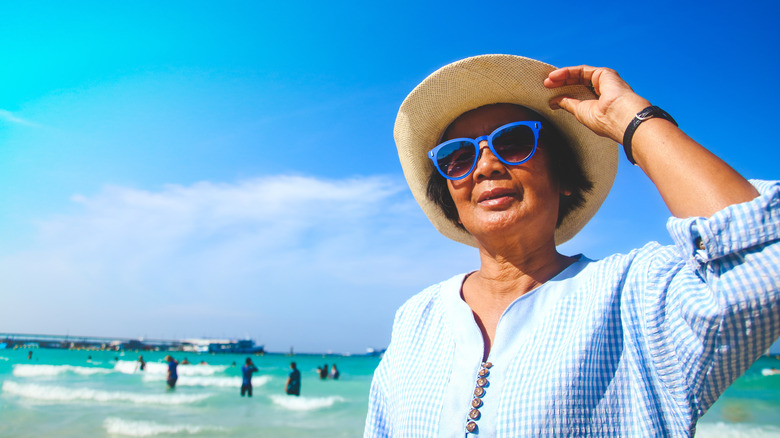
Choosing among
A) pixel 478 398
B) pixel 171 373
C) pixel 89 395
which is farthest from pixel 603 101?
pixel 171 373

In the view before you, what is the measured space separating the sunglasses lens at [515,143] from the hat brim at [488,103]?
9.0 inches

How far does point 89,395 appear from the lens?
57.7ft

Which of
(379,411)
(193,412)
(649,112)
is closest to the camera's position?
(649,112)

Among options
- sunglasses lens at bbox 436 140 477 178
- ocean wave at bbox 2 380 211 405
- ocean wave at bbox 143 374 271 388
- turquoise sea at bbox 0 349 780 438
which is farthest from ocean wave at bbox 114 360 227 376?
sunglasses lens at bbox 436 140 477 178

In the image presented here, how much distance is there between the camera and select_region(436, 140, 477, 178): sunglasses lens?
69.1 inches

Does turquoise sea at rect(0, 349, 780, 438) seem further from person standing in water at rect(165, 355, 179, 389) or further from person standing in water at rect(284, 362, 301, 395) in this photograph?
person standing in water at rect(165, 355, 179, 389)

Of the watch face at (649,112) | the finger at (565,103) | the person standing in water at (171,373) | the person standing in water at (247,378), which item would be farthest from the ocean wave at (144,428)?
the watch face at (649,112)

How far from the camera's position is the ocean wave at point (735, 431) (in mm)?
11281

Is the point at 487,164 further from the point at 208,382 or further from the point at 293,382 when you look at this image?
the point at 208,382

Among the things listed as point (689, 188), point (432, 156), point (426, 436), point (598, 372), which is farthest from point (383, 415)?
point (689, 188)

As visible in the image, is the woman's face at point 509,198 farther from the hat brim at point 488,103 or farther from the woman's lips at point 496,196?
the hat brim at point 488,103

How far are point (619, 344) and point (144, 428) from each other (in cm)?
1360

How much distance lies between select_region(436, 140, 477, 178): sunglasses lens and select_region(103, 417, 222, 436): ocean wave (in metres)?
12.2

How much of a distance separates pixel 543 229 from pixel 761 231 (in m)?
0.78
